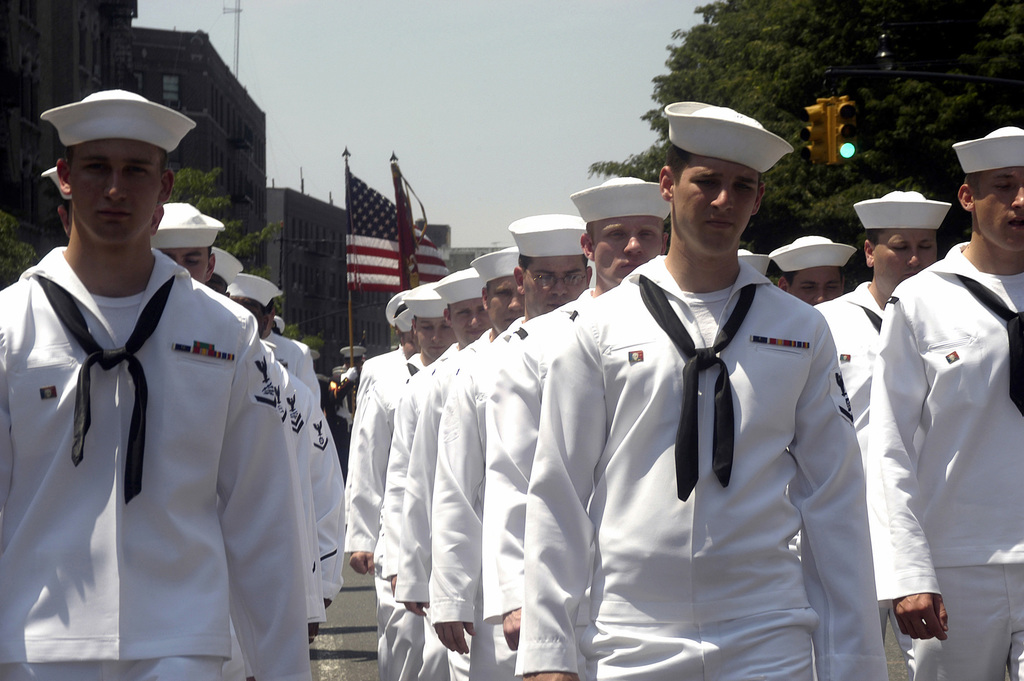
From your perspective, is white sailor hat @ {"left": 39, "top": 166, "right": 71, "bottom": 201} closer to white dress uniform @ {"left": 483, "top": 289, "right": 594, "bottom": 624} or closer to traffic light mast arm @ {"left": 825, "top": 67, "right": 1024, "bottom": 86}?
white dress uniform @ {"left": 483, "top": 289, "right": 594, "bottom": 624}

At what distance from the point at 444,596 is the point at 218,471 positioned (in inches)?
98.2

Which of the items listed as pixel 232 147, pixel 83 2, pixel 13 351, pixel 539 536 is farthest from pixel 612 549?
pixel 232 147

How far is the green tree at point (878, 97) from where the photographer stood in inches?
1065

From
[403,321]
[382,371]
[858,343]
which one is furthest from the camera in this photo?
[403,321]

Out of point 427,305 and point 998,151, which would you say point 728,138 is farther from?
point 427,305

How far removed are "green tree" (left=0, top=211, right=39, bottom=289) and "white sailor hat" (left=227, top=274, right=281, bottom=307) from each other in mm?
22214

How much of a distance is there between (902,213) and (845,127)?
1097cm

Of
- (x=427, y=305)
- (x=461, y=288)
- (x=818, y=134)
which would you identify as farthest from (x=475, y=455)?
(x=818, y=134)

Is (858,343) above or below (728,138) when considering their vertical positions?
Answer: below

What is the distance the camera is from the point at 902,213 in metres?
8.77

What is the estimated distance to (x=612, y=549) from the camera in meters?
4.25

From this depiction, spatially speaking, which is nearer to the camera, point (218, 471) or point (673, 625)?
point (673, 625)

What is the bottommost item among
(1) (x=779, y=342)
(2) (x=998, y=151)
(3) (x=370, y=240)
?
(1) (x=779, y=342)

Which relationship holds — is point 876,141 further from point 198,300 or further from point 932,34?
point 198,300
